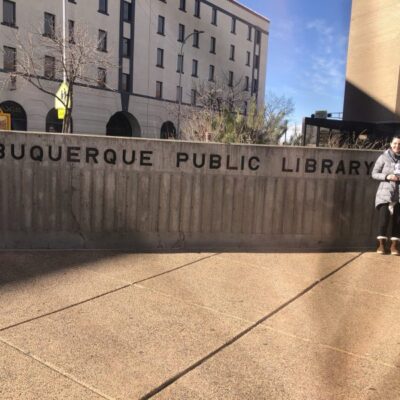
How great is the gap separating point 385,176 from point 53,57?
2840 centimetres

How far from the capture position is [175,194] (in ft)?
19.0

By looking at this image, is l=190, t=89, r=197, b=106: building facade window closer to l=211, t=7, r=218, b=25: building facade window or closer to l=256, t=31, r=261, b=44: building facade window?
l=211, t=7, r=218, b=25: building facade window

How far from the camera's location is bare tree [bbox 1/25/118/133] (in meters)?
24.9

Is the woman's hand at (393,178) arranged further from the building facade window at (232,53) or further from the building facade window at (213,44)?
the building facade window at (232,53)

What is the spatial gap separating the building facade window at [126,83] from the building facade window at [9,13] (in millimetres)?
10491

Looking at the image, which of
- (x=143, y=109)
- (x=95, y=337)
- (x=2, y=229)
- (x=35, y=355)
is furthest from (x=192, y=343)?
(x=143, y=109)

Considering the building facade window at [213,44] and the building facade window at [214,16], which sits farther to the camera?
the building facade window at [213,44]

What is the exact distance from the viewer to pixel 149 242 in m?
5.82

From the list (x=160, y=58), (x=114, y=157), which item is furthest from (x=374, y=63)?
(x=114, y=157)

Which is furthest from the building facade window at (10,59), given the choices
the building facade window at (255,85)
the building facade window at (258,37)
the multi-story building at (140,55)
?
the building facade window at (255,85)

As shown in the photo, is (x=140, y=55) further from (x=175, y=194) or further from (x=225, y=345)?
(x=225, y=345)

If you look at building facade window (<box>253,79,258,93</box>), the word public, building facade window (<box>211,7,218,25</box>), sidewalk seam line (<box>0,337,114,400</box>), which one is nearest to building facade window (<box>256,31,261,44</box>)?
building facade window (<box>211,7,218,25</box>)

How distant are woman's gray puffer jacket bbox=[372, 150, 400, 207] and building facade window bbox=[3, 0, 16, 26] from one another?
30.3 m

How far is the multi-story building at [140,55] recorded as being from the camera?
1266 inches
